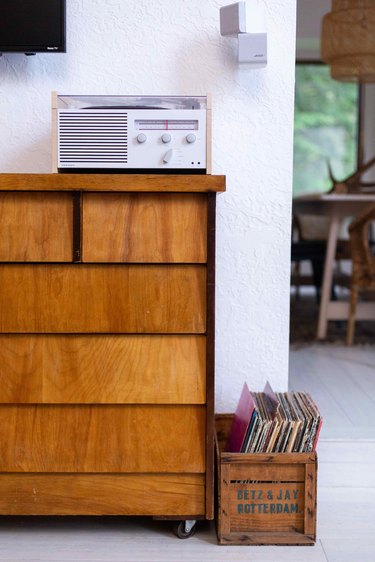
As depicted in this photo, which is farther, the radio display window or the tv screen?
the tv screen

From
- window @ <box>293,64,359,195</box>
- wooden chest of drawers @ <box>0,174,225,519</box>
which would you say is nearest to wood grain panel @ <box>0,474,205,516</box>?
wooden chest of drawers @ <box>0,174,225,519</box>

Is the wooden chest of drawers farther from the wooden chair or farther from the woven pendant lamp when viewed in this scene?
the woven pendant lamp

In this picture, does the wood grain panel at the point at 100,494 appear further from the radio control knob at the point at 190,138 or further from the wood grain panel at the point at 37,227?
the radio control knob at the point at 190,138

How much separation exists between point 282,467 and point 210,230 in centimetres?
67

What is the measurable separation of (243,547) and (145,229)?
0.89 m

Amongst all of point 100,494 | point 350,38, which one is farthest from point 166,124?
point 350,38

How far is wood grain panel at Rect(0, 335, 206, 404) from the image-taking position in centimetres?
185

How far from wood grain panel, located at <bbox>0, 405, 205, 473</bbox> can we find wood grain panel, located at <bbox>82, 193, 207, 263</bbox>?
0.40 m

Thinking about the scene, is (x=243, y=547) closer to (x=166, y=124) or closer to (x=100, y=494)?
(x=100, y=494)

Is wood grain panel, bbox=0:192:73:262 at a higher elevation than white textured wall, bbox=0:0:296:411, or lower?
lower

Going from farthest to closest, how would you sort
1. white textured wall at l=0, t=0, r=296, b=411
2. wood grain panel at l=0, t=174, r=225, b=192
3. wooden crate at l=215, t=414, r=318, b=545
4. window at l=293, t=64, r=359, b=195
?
window at l=293, t=64, r=359, b=195
white textured wall at l=0, t=0, r=296, b=411
wooden crate at l=215, t=414, r=318, b=545
wood grain panel at l=0, t=174, r=225, b=192

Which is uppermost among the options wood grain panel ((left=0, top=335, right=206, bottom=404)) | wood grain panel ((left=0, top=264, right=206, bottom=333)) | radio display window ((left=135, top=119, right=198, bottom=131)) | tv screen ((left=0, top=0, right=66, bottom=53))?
tv screen ((left=0, top=0, right=66, bottom=53))

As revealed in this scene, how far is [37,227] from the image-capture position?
182 centimetres

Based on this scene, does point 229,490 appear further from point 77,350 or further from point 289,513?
point 77,350
